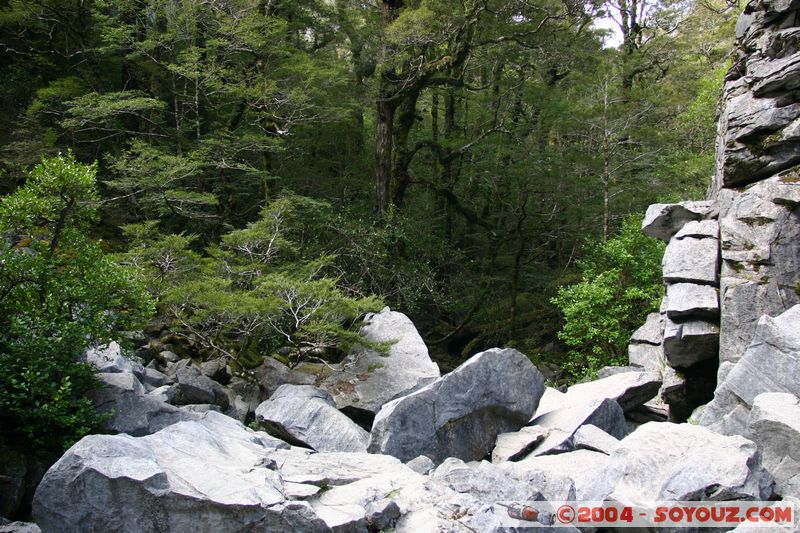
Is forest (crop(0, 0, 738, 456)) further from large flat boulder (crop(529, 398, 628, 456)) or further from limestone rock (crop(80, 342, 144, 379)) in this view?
large flat boulder (crop(529, 398, 628, 456))

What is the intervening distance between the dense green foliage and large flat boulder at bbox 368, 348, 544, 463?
15.7ft

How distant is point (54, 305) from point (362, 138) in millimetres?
16112

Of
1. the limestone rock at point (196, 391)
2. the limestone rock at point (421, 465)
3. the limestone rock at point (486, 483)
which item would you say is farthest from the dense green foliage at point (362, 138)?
the limestone rock at point (486, 483)

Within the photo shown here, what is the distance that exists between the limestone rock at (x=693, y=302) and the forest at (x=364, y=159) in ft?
10.7

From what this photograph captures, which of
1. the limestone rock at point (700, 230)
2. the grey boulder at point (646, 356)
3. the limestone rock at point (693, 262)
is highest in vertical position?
the limestone rock at point (700, 230)

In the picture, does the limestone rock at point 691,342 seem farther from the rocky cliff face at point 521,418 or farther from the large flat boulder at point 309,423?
the large flat boulder at point 309,423

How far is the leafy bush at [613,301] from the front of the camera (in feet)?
46.1

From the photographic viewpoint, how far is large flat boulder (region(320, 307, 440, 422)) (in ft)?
36.9

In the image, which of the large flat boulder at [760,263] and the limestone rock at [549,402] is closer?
the large flat boulder at [760,263]

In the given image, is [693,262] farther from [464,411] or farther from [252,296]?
[252,296]

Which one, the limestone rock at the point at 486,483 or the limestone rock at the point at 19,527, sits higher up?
the limestone rock at the point at 19,527

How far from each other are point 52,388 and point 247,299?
4.68m

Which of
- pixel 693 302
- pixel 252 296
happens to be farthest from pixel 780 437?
pixel 252 296

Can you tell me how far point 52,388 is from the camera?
21.9 feet
